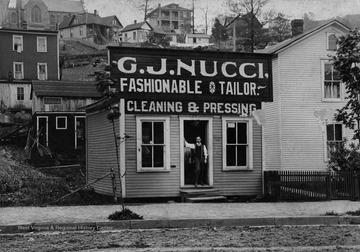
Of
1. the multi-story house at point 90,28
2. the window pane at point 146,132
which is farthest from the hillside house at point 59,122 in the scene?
the window pane at point 146,132

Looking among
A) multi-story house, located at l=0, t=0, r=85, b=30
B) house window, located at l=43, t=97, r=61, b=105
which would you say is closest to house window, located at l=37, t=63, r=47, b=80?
house window, located at l=43, t=97, r=61, b=105

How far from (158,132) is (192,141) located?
1.56 metres

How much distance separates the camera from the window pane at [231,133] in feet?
65.0

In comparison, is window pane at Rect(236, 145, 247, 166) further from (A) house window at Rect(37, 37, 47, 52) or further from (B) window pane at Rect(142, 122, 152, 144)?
(A) house window at Rect(37, 37, 47, 52)

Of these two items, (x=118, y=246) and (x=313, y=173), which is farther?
(x=313, y=173)

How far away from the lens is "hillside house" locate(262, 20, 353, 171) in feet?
83.7

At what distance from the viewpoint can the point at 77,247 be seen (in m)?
9.69

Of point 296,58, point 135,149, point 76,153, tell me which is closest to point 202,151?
point 135,149

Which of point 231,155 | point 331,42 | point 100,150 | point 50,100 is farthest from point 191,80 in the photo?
point 50,100

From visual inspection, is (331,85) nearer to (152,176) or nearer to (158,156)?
(158,156)

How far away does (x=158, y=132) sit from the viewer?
1895 cm

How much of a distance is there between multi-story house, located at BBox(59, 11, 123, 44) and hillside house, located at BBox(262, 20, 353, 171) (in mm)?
52923

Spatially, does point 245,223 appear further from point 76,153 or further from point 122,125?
point 76,153

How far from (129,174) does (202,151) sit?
2713 mm
